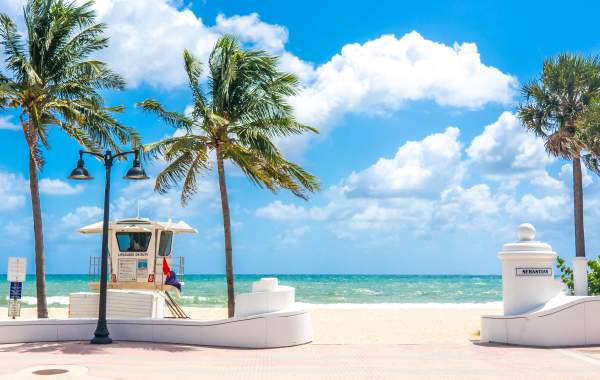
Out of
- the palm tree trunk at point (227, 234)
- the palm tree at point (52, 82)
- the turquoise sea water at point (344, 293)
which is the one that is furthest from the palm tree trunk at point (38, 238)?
the turquoise sea water at point (344, 293)

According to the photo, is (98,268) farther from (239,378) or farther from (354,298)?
(354,298)

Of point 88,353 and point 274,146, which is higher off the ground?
point 274,146

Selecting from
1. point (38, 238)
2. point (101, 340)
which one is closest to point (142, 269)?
point (38, 238)

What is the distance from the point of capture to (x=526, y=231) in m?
15.2

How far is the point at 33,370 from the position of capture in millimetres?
11055

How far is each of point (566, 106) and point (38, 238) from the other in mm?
20042

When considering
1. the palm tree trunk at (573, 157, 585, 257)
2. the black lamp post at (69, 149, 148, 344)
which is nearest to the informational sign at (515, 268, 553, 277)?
the black lamp post at (69, 149, 148, 344)

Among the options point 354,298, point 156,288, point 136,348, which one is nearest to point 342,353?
Answer: point 136,348

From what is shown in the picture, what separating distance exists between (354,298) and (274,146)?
141ft

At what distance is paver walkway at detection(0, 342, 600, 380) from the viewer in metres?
10.8

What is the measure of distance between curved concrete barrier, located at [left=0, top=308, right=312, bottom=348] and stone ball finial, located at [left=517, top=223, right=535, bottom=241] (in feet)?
17.7

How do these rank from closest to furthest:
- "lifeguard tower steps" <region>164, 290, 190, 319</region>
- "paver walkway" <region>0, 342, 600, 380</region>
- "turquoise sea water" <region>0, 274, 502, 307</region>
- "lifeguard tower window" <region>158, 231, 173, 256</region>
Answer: "paver walkway" <region>0, 342, 600, 380</region> → "lifeguard tower steps" <region>164, 290, 190, 319</region> → "lifeguard tower window" <region>158, 231, 173, 256</region> → "turquoise sea water" <region>0, 274, 502, 307</region>

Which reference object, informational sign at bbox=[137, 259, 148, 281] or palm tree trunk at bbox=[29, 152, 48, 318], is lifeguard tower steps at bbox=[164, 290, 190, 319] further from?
palm tree trunk at bbox=[29, 152, 48, 318]

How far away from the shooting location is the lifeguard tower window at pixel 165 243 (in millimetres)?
19734
